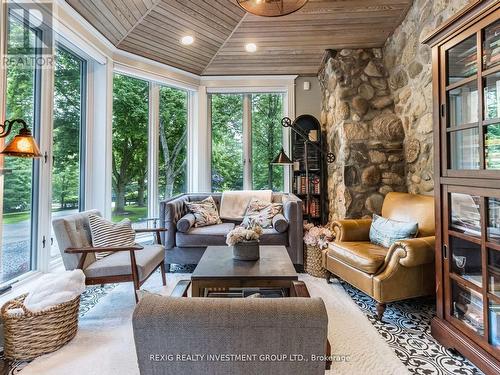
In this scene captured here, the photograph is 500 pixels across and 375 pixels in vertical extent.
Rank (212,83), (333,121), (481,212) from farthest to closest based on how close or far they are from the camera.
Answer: (212,83), (333,121), (481,212)

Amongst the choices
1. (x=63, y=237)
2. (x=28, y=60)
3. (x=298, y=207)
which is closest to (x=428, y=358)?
(x=298, y=207)

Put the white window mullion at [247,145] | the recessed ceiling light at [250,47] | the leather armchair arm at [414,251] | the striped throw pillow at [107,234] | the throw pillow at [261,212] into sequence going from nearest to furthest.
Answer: the leather armchair arm at [414,251], the striped throw pillow at [107,234], the throw pillow at [261,212], the recessed ceiling light at [250,47], the white window mullion at [247,145]

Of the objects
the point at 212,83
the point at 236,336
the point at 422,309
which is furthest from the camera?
the point at 212,83

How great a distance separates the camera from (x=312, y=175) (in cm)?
437

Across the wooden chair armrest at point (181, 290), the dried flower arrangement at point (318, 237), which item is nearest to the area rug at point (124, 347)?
the wooden chair armrest at point (181, 290)

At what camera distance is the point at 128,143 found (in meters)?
4.00

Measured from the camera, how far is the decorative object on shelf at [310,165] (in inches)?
167

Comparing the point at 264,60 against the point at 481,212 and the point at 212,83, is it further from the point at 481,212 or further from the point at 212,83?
the point at 481,212

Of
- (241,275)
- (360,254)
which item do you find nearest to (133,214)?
(241,275)

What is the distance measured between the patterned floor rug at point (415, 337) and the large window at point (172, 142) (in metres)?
2.98

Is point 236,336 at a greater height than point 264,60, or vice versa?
point 264,60

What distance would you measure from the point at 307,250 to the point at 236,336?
2.70m

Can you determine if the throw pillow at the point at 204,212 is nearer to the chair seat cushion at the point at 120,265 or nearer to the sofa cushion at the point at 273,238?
the sofa cushion at the point at 273,238

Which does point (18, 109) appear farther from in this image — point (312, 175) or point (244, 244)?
point (312, 175)
